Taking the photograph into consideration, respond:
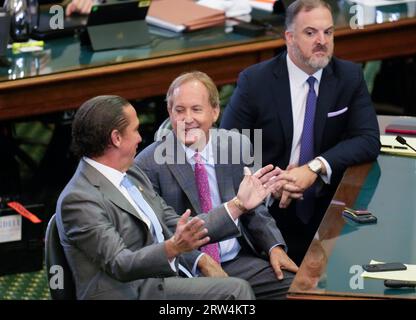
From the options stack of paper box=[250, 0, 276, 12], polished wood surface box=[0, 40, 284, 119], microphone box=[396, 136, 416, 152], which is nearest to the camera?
microphone box=[396, 136, 416, 152]

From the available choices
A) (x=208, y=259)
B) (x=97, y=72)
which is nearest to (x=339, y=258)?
(x=208, y=259)

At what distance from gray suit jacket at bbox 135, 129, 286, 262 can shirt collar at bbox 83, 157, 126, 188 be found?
437mm

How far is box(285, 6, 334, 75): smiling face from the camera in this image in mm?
4457

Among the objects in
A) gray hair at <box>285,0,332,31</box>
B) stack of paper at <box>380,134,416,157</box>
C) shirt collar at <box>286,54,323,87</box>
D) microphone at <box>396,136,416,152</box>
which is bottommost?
stack of paper at <box>380,134,416,157</box>

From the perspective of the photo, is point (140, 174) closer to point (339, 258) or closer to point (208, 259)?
point (208, 259)

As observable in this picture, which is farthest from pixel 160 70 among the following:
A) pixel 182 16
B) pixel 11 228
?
pixel 11 228

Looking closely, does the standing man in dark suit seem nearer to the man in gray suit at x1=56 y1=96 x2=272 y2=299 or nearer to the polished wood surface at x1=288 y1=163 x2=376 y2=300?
the polished wood surface at x1=288 y1=163 x2=376 y2=300

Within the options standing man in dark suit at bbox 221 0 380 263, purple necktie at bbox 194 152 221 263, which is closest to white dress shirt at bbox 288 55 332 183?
standing man in dark suit at bbox 221 0 380 263

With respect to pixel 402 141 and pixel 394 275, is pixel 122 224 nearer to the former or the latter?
pixel 394 275

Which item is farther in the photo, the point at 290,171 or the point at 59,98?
the point at 59,98

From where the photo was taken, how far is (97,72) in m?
5.39

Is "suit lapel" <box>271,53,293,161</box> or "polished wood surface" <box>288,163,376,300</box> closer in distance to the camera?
"polished wood surface" <box>288,163,376,300</box>

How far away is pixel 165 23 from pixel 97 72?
0.77 metres

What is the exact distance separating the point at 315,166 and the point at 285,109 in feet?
0.90
